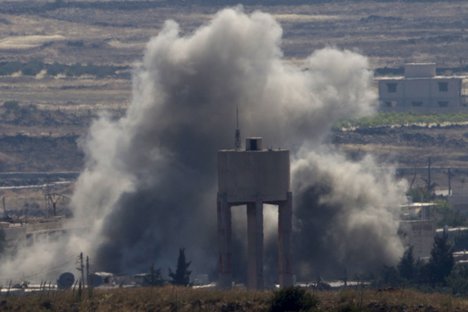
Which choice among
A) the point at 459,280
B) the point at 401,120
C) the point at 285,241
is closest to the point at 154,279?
the point at 285,241

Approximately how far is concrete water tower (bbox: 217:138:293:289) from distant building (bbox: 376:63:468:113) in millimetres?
109089

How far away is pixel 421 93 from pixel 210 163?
94.1 m

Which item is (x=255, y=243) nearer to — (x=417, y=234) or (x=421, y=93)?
(x=417, y=234)

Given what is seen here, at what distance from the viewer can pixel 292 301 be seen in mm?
58406

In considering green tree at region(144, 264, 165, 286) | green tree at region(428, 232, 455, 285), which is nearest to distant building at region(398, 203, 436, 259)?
green tree at region(428, 232, 455, 285)

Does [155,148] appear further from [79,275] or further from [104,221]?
[79,275]

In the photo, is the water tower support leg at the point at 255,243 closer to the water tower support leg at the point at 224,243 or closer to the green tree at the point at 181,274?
the water tower support leg at the point at 224,243

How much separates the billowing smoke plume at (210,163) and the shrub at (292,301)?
121 ft

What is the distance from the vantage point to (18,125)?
646ft

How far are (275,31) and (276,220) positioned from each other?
17.5m

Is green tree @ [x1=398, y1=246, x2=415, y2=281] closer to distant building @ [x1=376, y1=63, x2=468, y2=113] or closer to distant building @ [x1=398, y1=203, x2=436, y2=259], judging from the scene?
distant building @ [x1=398, y1=203, x2=436, y2=259]

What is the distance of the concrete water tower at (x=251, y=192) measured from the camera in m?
84.7

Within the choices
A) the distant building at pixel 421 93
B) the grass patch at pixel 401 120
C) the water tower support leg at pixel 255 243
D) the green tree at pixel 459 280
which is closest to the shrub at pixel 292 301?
the green tree at pixel 459 280

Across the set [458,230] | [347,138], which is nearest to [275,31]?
[458,230]
